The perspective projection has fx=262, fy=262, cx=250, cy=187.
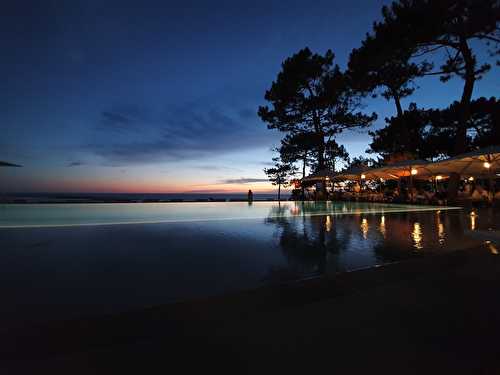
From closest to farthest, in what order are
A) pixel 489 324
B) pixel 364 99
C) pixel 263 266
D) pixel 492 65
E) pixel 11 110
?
1. pixel 489 324
2. pixel 263 266
3. pixel 492 65
4. pixel 11 110
5. pixel 364 99

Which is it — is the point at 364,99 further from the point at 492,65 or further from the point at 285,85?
the point at 492,65

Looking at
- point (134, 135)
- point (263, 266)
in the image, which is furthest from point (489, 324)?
point (134, 135)

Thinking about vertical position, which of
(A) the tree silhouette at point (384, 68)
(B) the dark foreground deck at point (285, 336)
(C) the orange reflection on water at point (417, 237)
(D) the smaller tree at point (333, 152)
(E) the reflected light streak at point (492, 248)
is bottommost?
(B) the dark foreground deck at point (285, 336)

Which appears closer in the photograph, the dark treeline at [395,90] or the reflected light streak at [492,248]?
the reflected light streak at [492,248]

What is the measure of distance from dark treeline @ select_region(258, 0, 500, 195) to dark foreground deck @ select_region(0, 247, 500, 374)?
16.4 meters

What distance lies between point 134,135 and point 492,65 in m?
27.4

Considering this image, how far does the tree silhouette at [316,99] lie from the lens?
65.5 feet

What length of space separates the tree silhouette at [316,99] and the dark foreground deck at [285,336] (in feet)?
63.1

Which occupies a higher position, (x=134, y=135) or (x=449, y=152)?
(x=134, y=135)

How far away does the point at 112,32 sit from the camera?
1216cm

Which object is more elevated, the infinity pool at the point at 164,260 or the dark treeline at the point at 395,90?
the dark treeline at the point at 395,90

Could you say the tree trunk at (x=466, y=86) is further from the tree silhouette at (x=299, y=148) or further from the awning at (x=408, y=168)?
the tree silhouette at (x=299, y=148)

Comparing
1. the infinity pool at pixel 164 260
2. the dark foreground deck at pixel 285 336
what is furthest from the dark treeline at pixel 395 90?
the dark foreground deck at pixel 285 336

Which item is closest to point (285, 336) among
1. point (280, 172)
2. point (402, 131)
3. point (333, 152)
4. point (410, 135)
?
point (333, 152)
